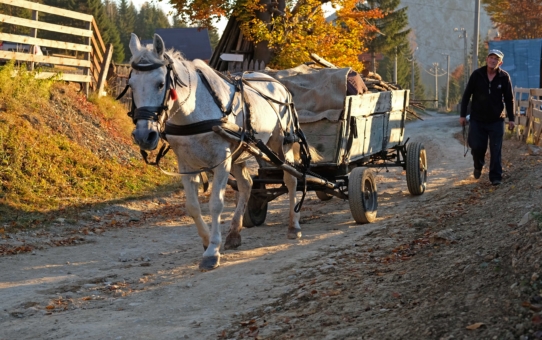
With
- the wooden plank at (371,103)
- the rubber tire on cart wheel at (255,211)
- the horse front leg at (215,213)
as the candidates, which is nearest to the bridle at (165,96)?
the horse front leg at (215,213)

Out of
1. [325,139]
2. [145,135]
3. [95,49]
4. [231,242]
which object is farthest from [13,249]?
[95,49]

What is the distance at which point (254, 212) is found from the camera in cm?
1041

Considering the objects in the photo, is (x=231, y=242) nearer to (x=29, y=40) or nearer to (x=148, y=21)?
(x=29, y=40)

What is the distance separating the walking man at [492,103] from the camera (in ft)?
35.1

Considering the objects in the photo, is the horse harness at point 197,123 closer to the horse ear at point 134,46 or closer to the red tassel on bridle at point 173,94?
the red tassel on bridle at point 173,94

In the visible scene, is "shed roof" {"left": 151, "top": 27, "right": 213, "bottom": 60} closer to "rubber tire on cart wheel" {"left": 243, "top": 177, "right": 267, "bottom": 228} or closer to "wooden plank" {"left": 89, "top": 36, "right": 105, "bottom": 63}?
"wooden plank" {"left": 89, "top": 36, "right": 105, "bottom": 63}

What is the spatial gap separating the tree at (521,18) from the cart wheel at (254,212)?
1611 inches

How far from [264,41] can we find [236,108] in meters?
12.8

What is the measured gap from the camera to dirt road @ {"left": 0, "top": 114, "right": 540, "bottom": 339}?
5.23m

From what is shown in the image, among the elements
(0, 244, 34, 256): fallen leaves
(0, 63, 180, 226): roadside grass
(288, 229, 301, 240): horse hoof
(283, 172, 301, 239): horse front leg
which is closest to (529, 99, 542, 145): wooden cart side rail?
(0, 63, 180, 226): roadside grass

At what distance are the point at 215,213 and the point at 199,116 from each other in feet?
3.45

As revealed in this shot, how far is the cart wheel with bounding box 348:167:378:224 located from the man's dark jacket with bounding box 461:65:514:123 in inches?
76.7

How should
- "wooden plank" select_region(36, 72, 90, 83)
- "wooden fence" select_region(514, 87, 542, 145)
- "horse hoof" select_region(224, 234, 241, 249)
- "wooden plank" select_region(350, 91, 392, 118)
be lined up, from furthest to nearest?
"wooden fence" select_region(514, 87, 542, 145), "wooden plank" select_region(36, 72, 90, 83), "wooden plank" select_region(350, 91, 392, 118), "horse hoof" select_region(224, 234, 241, 249)

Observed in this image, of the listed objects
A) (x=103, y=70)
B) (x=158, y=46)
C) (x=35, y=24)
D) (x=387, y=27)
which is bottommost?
(x=158, y=46)
